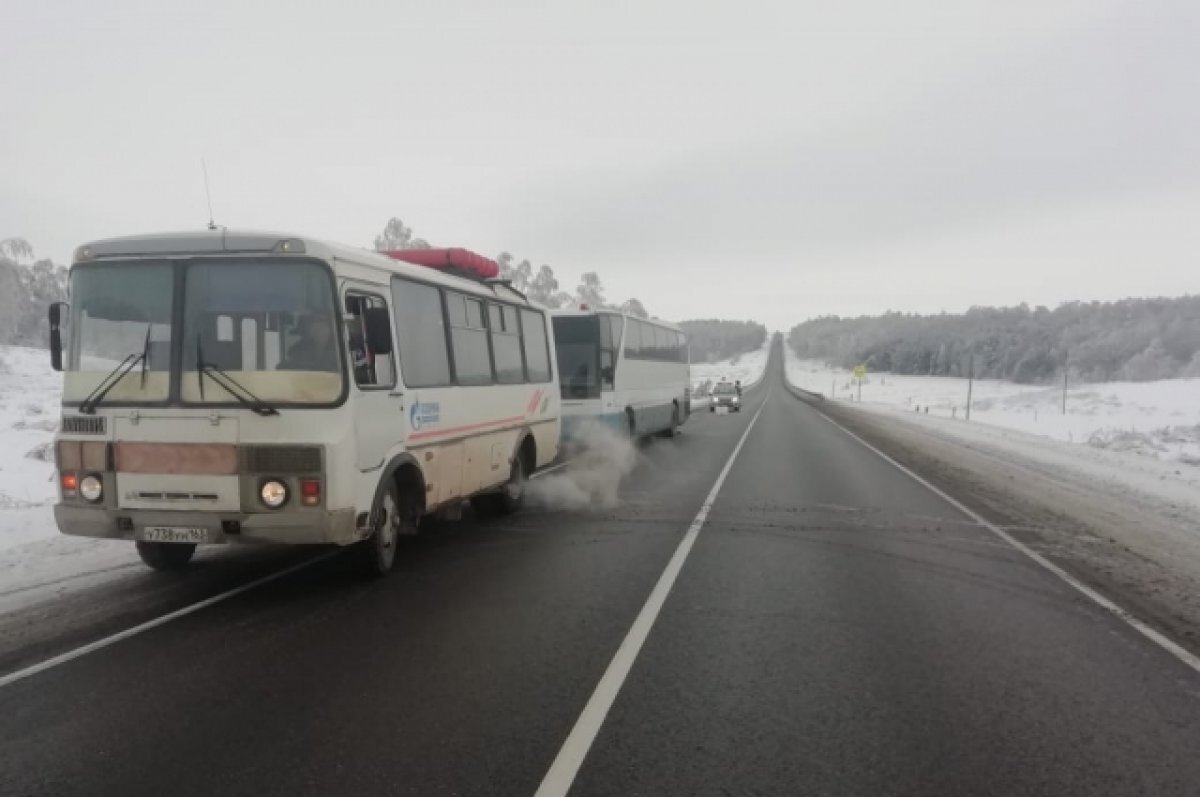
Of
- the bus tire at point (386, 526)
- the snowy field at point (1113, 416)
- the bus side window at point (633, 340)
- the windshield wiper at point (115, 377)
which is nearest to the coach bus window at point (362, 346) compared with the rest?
the bus tire at point (386, 526)

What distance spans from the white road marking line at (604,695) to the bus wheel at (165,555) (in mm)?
4458

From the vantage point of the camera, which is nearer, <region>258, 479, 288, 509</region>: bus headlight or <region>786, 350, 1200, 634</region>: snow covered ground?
<region>258, 479, 288, 509</region>: bus headlight

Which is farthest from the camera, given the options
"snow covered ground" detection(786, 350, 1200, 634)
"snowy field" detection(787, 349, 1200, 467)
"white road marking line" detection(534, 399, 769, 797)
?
"snowy field" detection(787, 349, 1200, 467)

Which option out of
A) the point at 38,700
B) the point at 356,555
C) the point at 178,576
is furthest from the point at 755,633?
the point at 178,576

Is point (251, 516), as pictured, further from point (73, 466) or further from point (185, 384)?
point (73, 466)

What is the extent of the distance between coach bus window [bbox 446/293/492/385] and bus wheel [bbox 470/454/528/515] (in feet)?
Answer: 5.60

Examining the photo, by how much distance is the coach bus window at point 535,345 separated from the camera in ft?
36.7

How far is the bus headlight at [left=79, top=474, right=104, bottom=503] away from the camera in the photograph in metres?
6.02

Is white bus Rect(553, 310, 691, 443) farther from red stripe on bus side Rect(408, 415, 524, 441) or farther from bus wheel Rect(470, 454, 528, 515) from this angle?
red stripe on bus side Rect(408, 415, 524, 441)

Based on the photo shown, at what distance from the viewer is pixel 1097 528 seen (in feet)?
32.9

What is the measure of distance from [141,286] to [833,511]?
884cm

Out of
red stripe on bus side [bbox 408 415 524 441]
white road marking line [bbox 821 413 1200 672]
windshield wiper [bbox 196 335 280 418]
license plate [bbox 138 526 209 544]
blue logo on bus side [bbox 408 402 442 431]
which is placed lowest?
white road marking line [bbox 821 413 1200 672]

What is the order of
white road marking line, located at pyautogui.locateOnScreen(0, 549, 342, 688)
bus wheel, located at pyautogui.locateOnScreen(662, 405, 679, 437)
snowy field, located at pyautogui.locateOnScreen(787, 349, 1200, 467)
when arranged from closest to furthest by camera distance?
1. white road marking line, located at pyautogui.locateOnScreen(0, 549, 342, 688)
2. bus wheel, located at pyautogui.locateOnScreen(662, 405, 679, 437)
3. snowy field, located at pyautogui.locateOnScreen(787, 349, 1200, 467)

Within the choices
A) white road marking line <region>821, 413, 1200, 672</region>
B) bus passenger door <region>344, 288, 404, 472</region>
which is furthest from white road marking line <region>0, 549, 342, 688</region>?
white road marking line <region>821, 413, 1200, 672</region>
